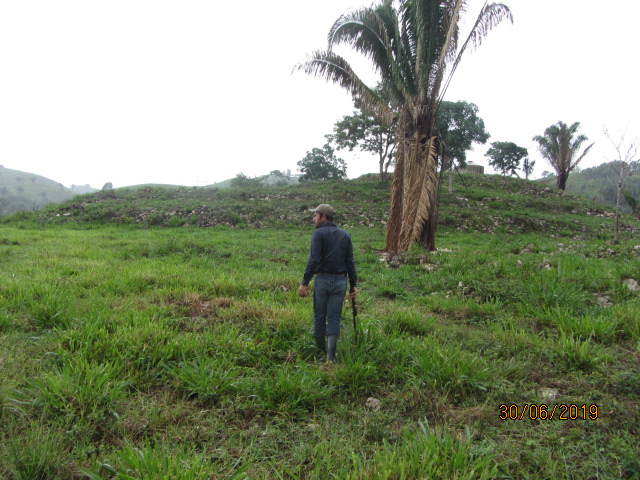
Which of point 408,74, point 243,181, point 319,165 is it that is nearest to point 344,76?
point 408,74

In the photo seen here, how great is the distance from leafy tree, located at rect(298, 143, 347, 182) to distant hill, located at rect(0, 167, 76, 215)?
193ft

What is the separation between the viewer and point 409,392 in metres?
3.02

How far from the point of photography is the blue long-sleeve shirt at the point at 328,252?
12.1 ft

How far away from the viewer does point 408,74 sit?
9.59 m

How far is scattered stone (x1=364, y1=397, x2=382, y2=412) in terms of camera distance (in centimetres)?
288

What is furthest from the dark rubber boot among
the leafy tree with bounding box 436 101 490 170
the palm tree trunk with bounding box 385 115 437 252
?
the leafy tree with bounding box 436 101 490 170

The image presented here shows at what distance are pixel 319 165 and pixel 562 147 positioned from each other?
1910 cm

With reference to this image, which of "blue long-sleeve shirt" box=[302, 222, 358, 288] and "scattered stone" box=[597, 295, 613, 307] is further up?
"blue long-sleeve shirt" box=[302, 222, 358, 288]

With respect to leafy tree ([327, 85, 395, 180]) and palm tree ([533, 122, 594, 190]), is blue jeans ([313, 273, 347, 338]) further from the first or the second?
palm tree ([533, 122, 594, 190])

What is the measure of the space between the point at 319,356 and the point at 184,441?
1.65m

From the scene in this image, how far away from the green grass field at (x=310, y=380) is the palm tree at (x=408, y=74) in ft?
12.4

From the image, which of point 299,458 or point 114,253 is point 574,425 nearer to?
point 299,458

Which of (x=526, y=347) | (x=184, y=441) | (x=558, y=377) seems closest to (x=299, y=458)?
(x=184, y=441)

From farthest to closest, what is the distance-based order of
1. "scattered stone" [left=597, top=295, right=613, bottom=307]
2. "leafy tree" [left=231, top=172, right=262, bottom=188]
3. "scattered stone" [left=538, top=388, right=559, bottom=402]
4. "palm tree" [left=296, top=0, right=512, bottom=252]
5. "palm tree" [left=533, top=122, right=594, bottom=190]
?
"leafy tree" [left=231, top=172, right=262, bottom=188], "palm tree" [left=533, top=122, right=594, bottom=190], "palm tree" [left=296, top=0, right=512, bottom=252], "scattered stone" [left=597, top=295, right=613, bottom=307], "scattered stone" [left=538, top=388, right=559, bottom=402]
